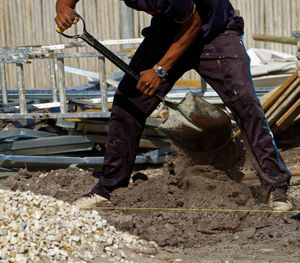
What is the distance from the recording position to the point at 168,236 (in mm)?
3877

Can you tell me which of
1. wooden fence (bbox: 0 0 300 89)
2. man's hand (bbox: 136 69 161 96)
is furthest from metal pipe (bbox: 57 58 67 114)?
wooden fence (bbox: 0 0 300 89)

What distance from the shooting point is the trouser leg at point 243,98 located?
4.31 meters

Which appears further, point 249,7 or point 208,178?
point 249,7

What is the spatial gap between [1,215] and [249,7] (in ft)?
20.3

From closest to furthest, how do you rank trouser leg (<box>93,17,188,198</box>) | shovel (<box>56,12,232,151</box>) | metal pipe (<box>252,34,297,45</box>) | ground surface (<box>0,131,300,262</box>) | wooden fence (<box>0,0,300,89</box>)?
ground surface (<box>0,131,300,262</box>), trouser leg (<box>93,17,188,198</box>), shovel (<box>56,12,232,151</box>), metal pipe (<box>252,34,297,45</box>), wooden fence (<box>0,0,300,89</box>)

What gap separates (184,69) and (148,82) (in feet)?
1.25

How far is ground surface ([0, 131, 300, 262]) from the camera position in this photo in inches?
144

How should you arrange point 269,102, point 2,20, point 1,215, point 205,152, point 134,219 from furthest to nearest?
point 2,20 < point 269,102 < point 205,152 < point 134,219 < point 1,215

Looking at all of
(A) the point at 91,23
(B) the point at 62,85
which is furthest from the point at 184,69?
(A) the point at 91,23

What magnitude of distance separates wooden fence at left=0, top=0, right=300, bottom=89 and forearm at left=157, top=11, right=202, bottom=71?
4893mm

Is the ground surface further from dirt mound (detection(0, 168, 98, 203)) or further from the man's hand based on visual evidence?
the man's hand

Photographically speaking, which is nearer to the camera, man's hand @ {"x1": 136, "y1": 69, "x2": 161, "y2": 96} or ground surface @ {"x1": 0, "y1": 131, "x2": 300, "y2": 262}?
ground surface @ {"x1": 0, "y1": 131, "x2": 300, "y2": 262}

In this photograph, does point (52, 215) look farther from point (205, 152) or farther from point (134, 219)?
point (205, 152)

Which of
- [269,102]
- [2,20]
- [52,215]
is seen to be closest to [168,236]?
[52,215]
